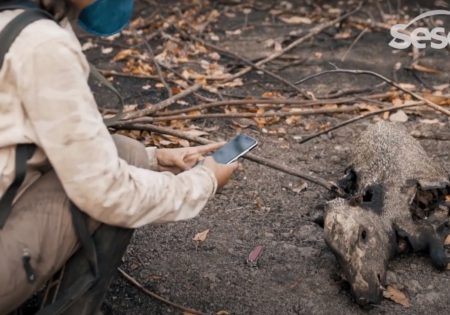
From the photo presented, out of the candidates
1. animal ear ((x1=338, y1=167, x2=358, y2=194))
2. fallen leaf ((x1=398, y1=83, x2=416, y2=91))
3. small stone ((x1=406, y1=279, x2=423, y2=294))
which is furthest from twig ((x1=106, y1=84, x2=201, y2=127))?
small stone ((x1=406, y1=279, x2=423, y2=294))

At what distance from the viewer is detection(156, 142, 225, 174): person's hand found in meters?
2.92

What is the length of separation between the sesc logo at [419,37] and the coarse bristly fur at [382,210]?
8.83 feet

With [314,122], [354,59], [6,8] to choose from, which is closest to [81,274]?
[6,8]

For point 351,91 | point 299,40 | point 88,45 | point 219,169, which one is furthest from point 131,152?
point 88,45

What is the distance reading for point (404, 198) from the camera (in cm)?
362

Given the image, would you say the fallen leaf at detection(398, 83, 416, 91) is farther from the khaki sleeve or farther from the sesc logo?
the khaki sleeve

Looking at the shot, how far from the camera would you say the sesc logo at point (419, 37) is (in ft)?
22.1

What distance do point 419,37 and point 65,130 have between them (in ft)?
17.0

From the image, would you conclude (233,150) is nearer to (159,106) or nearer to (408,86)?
(159,106)

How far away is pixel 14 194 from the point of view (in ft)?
7.77

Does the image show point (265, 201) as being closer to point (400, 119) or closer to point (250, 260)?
point (250, 260)

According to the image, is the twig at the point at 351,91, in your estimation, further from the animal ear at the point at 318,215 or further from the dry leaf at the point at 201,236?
the dry leaf at the point at 201,236

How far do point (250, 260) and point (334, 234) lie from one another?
1.86 feet

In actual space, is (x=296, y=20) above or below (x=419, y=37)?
below
